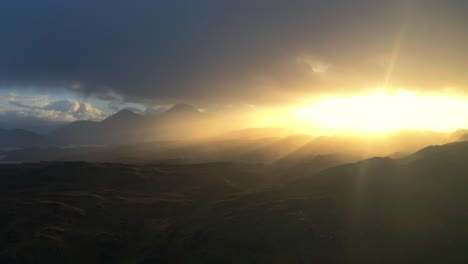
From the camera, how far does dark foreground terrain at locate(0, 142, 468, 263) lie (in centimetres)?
7762

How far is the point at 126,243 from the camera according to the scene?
9969 cm

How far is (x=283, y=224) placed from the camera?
9275cm

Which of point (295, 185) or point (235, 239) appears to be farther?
point (295, 185)

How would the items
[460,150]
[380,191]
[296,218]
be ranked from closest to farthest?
[296,218] → [380,191] → [460,150]

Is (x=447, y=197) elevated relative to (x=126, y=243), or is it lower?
→ elevated

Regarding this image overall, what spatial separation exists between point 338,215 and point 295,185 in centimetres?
5566

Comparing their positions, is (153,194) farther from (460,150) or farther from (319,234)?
(460,150)

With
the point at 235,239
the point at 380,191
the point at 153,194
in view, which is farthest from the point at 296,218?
the point at 153,194

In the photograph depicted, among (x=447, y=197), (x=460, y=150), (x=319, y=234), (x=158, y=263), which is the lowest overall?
(x=158, y=263)

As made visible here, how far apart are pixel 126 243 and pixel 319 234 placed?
57.4 meters

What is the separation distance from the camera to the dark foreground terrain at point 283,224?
3056 inches

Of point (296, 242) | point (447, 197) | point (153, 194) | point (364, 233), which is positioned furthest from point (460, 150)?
point (153, 194)

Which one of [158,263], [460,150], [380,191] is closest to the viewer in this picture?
[158,263]

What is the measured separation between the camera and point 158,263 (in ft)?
268
